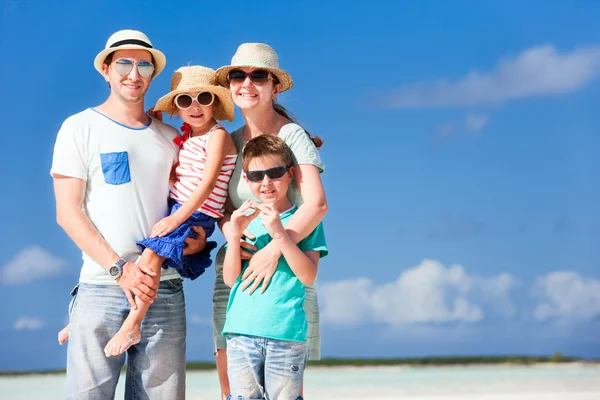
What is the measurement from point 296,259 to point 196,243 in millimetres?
811

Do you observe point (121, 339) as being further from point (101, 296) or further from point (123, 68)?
point (123, 68)

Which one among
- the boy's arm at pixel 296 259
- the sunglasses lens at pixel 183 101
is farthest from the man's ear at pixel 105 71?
the boy's arm at pixel 296 259

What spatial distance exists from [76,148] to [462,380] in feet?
37.8

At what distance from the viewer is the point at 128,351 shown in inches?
201

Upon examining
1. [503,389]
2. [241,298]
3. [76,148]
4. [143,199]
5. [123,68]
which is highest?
[123,68]

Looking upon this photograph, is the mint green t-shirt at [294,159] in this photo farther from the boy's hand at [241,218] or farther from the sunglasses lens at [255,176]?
the boy's hand at [241,218]

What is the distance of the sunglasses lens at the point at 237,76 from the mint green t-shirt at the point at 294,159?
396 millimetres

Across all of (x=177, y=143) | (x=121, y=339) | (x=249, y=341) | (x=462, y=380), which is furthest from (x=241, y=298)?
(x=462, y=380)

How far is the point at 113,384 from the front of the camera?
198 inches

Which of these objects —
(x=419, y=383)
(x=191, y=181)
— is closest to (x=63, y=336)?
(x=191, y=181)

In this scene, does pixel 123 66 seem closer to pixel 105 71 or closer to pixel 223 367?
pixel 105 71

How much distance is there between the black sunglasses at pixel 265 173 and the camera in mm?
4609

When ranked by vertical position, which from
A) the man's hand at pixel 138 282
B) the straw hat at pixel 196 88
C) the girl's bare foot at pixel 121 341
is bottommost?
the girl's bare foot at pixel 121 341

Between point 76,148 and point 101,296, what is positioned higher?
point 76,148
